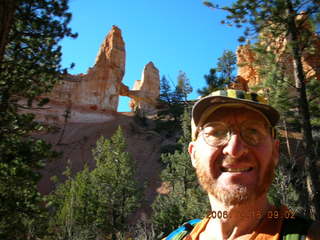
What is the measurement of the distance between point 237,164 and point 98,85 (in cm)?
4459

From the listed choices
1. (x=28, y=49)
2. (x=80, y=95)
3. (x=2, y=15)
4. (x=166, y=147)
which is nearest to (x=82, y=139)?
(x=80, y=95)

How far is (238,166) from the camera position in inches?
59.7

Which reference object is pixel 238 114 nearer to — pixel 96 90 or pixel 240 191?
pixel 240 191

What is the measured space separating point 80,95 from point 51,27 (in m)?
36.9

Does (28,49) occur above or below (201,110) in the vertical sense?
above

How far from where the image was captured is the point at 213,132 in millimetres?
1668

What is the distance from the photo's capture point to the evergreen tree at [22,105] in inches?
266

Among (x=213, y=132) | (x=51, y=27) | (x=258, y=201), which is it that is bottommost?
(x=258, y=201)

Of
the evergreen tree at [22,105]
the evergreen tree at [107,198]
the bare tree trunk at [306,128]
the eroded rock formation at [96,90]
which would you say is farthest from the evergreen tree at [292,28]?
the eroded rock formation at [96,90]

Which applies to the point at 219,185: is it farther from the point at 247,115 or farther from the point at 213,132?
the point at 247,115

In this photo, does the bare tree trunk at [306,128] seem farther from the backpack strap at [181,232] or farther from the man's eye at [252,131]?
the man's eye at [252,131]
